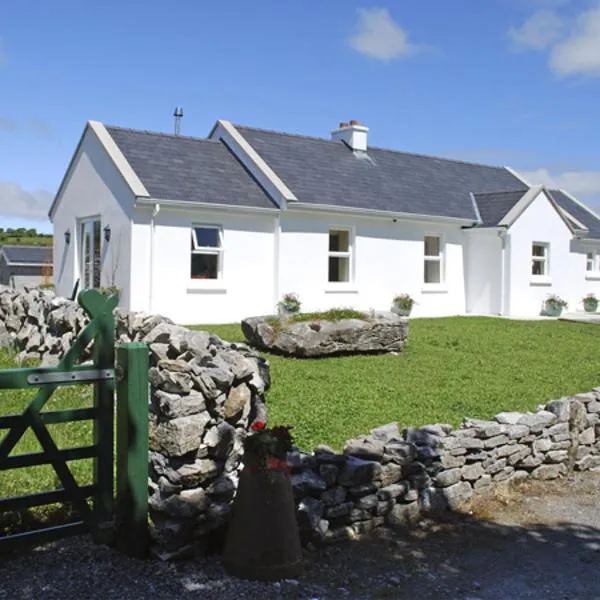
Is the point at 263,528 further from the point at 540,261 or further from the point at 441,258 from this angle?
the point at 540,261

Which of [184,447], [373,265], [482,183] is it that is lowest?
[184,447]

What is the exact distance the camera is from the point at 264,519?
4.43m

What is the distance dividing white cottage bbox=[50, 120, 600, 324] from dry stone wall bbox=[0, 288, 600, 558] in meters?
11.9

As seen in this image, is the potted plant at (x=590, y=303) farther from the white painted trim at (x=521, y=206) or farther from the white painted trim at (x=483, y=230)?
the white painted trim at (x=483, y=230)

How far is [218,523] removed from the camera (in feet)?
15.3

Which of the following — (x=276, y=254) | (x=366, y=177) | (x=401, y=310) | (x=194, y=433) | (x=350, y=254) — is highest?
(x=366, y=177)

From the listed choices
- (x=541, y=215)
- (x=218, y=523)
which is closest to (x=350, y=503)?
(x=218, y=523)

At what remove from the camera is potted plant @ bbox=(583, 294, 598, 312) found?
24.9 metres

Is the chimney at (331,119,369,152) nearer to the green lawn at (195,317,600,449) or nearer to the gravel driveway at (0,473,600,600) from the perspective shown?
the green lawn at (195,317,600,449)

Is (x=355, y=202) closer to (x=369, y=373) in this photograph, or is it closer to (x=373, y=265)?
(x=373, y=265)

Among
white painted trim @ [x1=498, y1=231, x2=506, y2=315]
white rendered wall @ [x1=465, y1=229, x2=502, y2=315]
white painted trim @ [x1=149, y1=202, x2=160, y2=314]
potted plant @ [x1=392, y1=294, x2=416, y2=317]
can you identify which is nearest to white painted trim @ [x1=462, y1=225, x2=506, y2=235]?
white rendered wall @ [x1=465, y1=229, x2=502, y2=315]

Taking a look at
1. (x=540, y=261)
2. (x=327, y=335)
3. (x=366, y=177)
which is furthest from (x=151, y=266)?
(x=540, y=261)

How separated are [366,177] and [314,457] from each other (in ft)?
58.7

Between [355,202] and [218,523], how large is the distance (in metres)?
16.4
